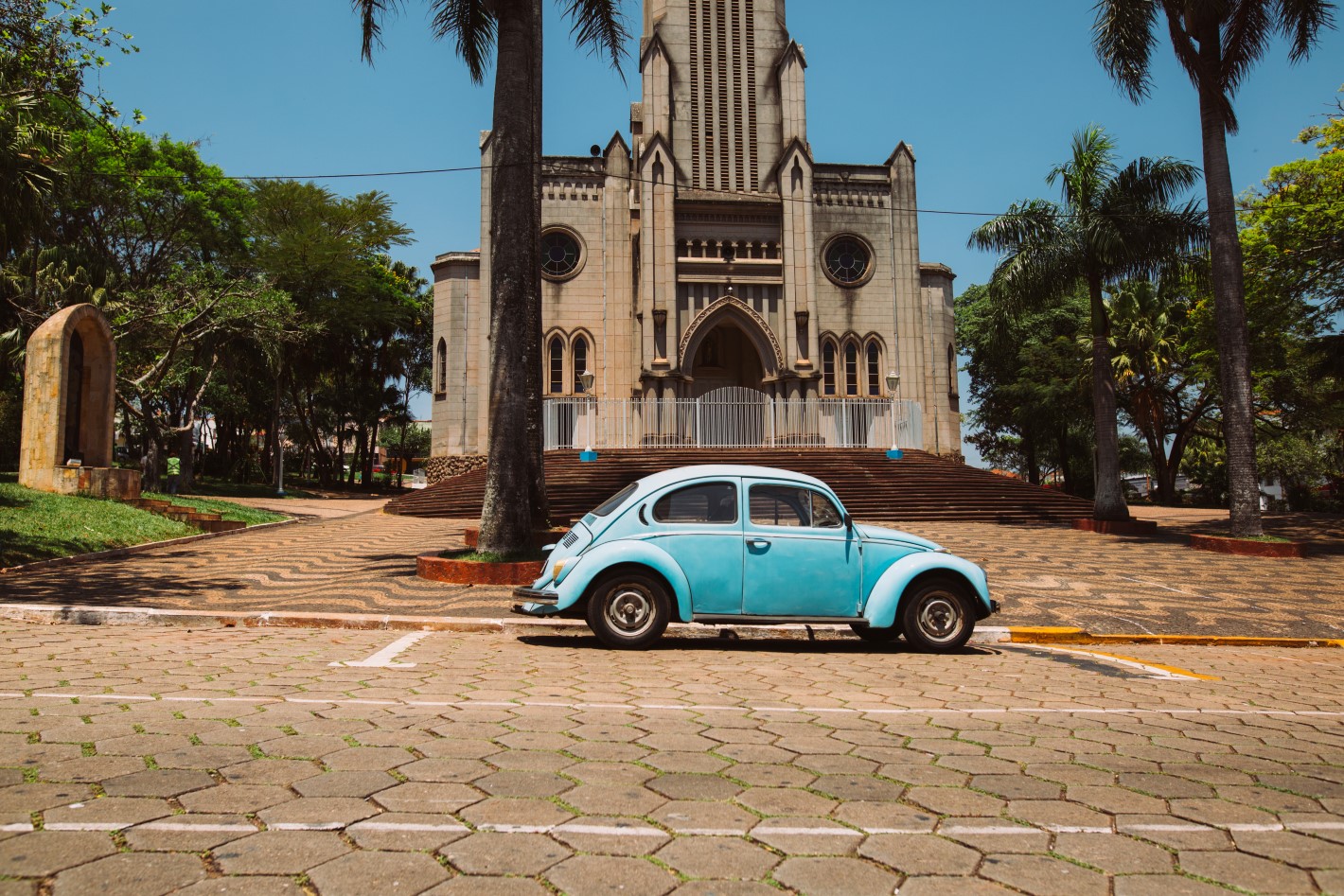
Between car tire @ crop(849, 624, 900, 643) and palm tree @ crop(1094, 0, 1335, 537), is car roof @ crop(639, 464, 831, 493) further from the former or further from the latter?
palm tree @ crop(1094, 0, 1335, 537)

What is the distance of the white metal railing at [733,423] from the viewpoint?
27719mm

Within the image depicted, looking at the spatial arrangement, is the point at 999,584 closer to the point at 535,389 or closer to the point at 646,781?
the point at 535,389

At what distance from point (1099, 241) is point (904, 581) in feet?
51.6

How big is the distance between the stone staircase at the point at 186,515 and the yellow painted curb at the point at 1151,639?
15872 millimetres

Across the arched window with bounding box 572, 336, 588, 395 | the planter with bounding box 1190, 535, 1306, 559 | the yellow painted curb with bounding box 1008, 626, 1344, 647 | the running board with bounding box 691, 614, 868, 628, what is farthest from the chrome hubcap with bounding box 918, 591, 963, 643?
the arched window with bounding box 572, 336, 588, 395

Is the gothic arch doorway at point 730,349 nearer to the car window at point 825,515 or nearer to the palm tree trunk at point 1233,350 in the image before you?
the palm tree trunk at point 1233,350

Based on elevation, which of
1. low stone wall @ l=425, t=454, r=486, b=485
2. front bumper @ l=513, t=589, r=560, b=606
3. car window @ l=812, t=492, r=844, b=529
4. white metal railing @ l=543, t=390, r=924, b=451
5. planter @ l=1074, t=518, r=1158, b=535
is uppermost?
white metal railing @ l=543, t=390, r=924, b=451

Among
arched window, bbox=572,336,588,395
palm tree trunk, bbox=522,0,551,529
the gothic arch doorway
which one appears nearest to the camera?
palm tree trunk, bbox=522,0,551,529

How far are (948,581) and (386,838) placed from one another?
554 cm

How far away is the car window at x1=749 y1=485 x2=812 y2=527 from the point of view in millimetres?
7176

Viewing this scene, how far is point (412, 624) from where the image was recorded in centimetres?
809

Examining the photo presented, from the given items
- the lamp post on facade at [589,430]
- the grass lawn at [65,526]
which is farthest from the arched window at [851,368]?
the grass lawn at [65,526]

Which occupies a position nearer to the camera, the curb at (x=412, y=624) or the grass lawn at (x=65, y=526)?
the curb at (x=412, y=624)

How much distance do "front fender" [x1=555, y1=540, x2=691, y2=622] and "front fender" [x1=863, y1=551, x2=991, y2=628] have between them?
1.54m
